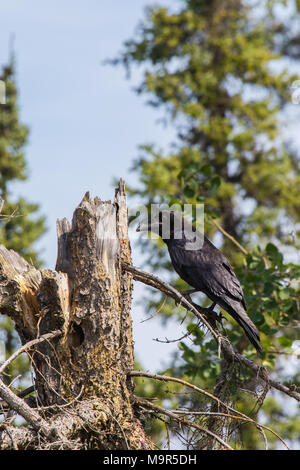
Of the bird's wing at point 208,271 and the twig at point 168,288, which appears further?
the bird's wing at point 208,271

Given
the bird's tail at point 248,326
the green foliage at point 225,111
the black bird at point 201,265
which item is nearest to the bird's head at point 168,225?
the black bird at point 201,265

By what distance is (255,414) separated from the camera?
4625 millimetres

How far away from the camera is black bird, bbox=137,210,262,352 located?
537 centimetres

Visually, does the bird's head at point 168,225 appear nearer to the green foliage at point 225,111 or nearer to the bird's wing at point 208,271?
the bird's wing at point 208,271

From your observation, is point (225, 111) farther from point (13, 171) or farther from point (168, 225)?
point (168, 225)

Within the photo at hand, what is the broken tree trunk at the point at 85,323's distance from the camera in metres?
4.00

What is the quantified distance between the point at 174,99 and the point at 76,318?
10791mm

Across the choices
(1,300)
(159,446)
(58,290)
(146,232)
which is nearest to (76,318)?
(58,290)

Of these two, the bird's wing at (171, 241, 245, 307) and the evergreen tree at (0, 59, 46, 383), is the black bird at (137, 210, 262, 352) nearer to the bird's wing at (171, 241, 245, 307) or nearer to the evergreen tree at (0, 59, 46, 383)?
the bird's wing at (171, 241, 245, 307)

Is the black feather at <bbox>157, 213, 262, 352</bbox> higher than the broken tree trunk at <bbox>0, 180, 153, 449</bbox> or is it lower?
higher

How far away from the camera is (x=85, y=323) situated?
412 cm

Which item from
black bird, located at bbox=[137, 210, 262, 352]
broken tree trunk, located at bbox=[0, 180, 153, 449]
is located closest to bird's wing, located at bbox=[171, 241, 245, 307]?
black bird, located at bbox=[137, 210, 262, 352]

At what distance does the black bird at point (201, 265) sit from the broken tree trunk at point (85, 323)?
1346 millimetres
